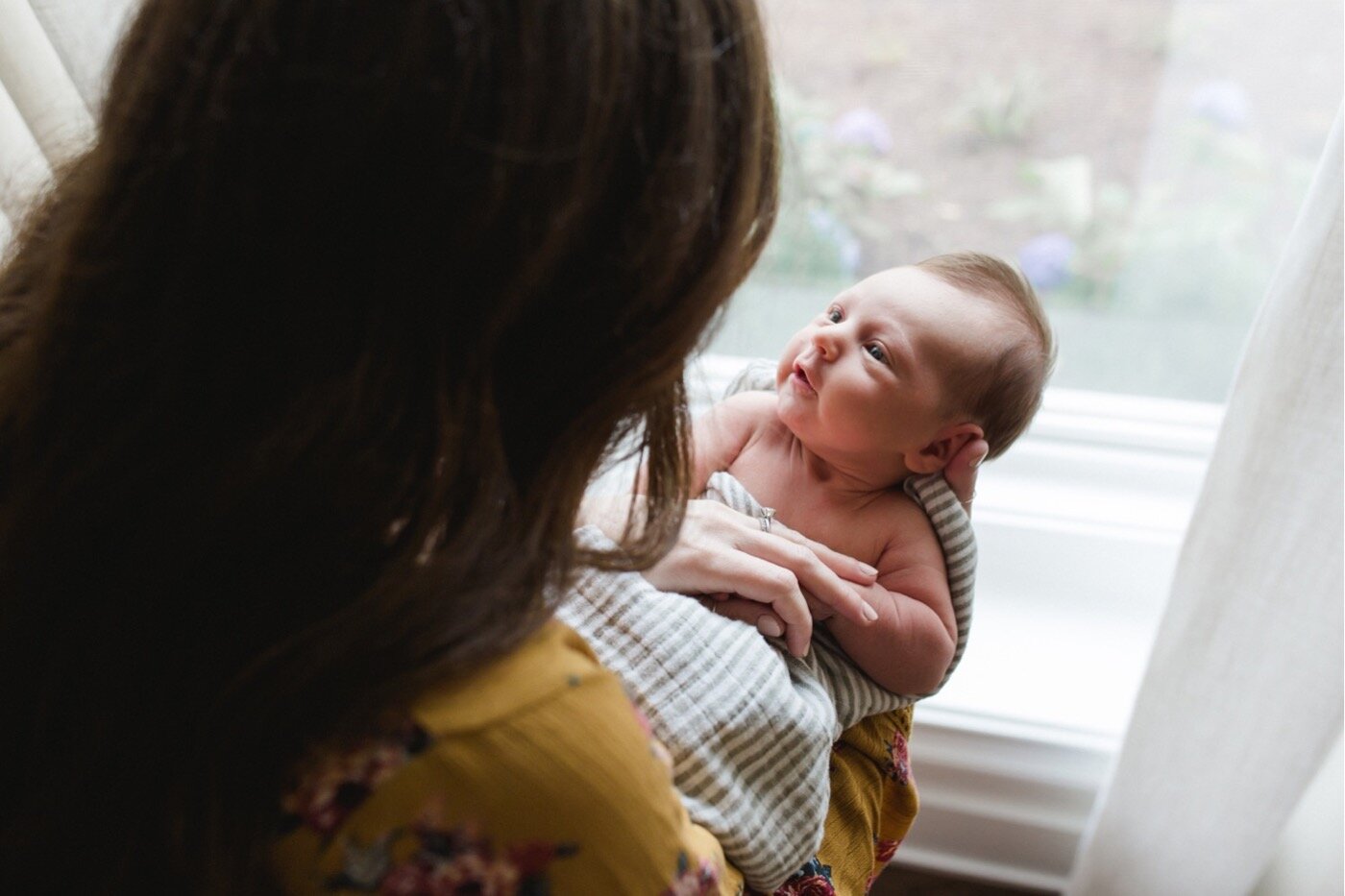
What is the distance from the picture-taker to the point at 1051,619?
4.85ft

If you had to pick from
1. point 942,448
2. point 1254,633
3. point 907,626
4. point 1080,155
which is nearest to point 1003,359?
point 942,448

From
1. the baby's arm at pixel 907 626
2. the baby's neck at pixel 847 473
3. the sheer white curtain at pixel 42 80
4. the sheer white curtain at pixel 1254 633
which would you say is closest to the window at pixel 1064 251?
the sheer white curtain at pixel 1254 633

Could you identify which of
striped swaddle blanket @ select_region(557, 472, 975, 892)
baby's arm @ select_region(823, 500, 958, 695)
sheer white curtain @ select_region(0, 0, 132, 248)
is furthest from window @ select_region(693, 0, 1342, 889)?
sheer white curtain @ select_region(0, 0, 132, 248)

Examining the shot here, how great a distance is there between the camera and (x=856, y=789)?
2.81 ft

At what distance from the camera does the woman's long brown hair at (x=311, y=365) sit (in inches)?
19.7

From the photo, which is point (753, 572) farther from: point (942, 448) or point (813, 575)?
point (942, 448)

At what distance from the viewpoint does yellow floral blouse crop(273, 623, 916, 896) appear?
0.52 meters

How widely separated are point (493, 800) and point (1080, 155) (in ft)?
4.05

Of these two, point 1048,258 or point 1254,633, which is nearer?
point 1254,633

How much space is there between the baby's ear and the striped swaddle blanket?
0.27 metres

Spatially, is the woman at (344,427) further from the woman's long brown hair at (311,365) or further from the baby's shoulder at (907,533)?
the baby's shoulder at (907,533)

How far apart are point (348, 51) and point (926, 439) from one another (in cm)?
63

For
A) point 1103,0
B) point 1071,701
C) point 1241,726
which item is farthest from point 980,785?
point 1103,0

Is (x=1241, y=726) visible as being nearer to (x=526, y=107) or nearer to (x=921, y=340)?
(x=921, y=340)
